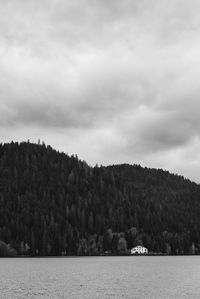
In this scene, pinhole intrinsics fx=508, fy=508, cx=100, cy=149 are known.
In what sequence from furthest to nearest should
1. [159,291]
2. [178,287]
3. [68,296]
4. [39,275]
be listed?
[39,275] < [178,287] < [159,291] < [68,296]

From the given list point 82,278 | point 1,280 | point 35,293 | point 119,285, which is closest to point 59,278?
point 82,278

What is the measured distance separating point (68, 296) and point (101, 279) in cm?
3268

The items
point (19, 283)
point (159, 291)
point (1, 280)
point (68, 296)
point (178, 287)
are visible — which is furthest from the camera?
point (1, 280)

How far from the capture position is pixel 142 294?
89.6 m

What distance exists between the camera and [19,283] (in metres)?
109

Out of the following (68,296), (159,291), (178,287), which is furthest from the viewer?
(178,287)

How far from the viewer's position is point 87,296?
87000 millimetres

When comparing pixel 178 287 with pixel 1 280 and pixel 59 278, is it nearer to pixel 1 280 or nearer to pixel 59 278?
pixel 59 278

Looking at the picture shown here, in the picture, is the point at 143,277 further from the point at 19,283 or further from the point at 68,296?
the point at 68,296

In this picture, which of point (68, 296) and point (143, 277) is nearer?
point (68, 296)

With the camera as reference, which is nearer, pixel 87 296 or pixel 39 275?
pixel 87 296

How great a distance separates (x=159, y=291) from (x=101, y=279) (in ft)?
88.4

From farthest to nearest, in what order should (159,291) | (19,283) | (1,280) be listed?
(1,280), (19,283), (159,291)

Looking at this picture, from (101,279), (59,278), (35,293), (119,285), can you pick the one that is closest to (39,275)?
(59,278)
